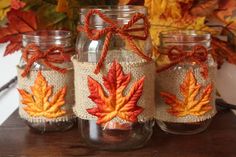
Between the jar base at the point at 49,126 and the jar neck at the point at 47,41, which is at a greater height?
the jar neck at the point at 47,41

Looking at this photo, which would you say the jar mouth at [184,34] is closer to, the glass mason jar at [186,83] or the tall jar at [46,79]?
the glass mason jar at [186,83]

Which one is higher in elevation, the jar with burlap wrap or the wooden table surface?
the jar with burlap wrap

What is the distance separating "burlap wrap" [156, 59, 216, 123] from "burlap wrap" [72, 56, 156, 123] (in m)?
0.04

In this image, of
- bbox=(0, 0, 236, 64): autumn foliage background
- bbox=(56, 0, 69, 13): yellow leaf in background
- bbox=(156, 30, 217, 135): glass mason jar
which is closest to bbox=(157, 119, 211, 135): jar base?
bbox=(156, 30, 217, 135): glass mason jar

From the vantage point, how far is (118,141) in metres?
0.42

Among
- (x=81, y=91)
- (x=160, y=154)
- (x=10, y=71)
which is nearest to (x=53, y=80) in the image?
(x=81, y=91)

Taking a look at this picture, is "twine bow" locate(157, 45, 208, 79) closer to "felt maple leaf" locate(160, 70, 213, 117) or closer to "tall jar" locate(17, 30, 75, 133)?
"felt maple leaf" locate(160, 70, 213, 117)

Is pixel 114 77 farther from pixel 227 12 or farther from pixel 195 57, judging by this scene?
pixel 227 12

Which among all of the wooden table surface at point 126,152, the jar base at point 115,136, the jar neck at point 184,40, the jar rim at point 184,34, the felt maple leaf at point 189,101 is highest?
the jar rim at point 184,34

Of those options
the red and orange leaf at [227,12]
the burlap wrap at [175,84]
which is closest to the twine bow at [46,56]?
the burlap wrap at [175,84]

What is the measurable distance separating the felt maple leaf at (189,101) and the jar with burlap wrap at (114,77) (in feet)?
0.13

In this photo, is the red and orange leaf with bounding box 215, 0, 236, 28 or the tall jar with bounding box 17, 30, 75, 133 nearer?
the tall jar with bounding box 17, 30, 75, 133

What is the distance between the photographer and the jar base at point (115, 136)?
423mm

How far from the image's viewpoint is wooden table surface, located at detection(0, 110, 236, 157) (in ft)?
1.35
